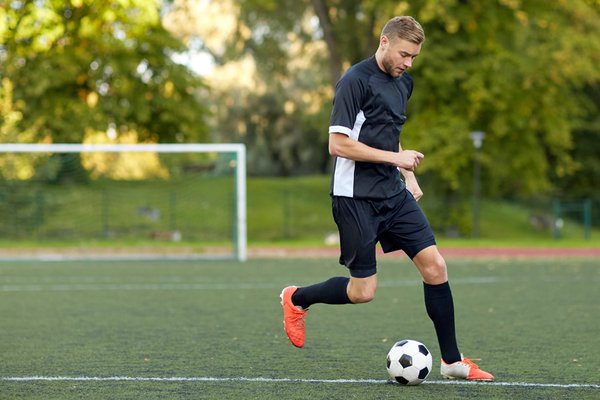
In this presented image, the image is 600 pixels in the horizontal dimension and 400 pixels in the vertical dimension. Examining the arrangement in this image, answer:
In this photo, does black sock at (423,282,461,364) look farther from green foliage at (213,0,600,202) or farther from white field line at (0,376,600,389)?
green foliage at (213,0,600,202)

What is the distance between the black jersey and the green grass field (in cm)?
114

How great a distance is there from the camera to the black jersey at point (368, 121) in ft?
18.9

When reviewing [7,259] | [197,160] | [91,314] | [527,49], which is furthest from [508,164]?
[91,314]

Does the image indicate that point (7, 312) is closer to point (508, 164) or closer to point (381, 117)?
point (381, 117)

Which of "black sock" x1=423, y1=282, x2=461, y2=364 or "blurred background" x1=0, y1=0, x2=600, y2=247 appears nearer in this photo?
"black sock" x1=423, y1=282, x2=461, y2=364

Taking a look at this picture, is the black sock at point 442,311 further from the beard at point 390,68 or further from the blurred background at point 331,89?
the blurred background at point 331,89

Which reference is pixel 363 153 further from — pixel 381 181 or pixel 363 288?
pixel 363 288

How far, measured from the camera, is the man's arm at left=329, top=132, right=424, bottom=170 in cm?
570

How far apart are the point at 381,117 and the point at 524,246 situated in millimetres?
20474

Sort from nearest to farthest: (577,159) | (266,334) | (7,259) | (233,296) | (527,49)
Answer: (266,334) → (233,296) → (7,259) → (527,49) → (577,159)

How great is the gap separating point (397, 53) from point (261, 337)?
10.8ft

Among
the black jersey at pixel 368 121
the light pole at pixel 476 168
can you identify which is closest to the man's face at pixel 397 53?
the black jersey at pixel 368 121

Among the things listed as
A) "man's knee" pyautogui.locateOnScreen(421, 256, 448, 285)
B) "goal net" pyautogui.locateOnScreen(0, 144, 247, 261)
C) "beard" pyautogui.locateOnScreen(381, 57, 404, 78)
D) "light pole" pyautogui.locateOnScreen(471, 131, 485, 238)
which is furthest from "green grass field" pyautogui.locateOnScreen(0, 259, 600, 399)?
"light pole" pyautogui.locateOnScreen(471, 131, 485, 238)

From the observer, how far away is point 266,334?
331 inches
